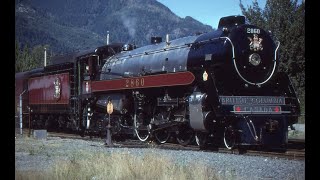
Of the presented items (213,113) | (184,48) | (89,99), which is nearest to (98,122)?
(89,99)

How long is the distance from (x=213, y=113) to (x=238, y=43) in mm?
2179

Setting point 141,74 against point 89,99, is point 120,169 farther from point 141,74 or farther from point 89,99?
point 89,99

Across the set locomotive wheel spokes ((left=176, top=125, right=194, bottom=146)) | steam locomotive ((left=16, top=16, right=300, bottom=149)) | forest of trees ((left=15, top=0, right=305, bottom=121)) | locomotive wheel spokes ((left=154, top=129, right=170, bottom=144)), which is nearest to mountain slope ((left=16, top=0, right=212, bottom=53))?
steam locomotive ((left=16, top=16, right=300, bottom=149))

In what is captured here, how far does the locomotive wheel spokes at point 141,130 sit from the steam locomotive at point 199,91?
0.04 meters

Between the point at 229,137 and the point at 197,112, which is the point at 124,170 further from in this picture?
the point at 229,137

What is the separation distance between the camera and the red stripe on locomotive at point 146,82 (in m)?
13.5

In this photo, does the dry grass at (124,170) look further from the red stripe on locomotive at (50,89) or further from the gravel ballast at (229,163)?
the red stripe on locomotive at (50,89)

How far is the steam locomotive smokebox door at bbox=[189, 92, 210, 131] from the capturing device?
1250cm

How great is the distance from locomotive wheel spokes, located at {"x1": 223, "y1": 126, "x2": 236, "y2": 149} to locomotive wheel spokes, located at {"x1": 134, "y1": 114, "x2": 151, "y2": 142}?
3386 millimetres

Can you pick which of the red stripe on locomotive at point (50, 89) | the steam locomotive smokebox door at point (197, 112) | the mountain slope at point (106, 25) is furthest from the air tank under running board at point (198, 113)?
the red stripe on locomotive at point (50, 89)

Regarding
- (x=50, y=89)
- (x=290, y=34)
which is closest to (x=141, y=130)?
(x=290, y=34)

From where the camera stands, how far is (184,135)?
1476 cm

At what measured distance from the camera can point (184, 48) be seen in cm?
1466

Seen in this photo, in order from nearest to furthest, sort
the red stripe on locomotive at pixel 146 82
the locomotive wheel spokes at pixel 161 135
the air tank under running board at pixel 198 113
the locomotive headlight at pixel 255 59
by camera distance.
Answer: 1. the air tank under running board at pixel 198 113
2. the locomotive headlight at pixel 255 59
3. the red stripe on locomotive at pixel 146 82
4. the locomotive wheel spokes at pixel 161 135
